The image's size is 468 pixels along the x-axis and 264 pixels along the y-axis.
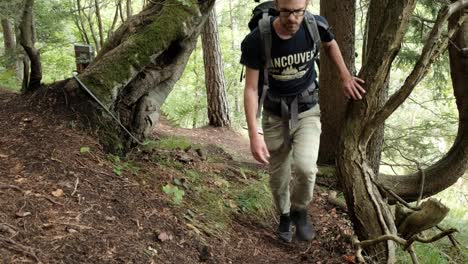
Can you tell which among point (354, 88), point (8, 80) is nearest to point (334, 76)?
point (354, 88)

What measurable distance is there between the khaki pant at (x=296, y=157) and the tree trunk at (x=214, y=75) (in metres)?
7.60

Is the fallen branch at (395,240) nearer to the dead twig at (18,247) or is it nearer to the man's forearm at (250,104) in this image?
the man's forearm at (250,104)

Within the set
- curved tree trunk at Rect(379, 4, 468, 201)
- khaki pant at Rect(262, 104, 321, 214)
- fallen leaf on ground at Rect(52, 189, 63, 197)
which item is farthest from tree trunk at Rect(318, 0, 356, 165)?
fallen leaf on ground at Rect(52, 189, 63, 197)

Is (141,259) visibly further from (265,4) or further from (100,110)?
(265,4)

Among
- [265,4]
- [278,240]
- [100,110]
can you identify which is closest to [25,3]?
[100,110]

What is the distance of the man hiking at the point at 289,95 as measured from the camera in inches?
144

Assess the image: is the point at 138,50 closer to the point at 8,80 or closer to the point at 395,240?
the point at 395,240

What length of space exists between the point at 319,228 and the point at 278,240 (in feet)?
2.32

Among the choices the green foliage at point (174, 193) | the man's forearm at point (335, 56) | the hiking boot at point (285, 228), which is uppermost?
the man's forearm at point (335, 56)

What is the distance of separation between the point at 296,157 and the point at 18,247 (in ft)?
7.71

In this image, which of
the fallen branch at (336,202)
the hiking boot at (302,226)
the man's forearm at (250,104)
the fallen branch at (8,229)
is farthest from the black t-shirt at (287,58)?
the fallen branch at (336,202)

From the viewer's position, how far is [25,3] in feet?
14.3

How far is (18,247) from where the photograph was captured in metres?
2.69

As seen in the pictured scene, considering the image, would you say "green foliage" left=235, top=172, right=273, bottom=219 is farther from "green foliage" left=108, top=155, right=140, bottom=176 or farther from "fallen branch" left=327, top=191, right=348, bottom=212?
"green foliage" left=108, top=155, right=140, bottom=176
